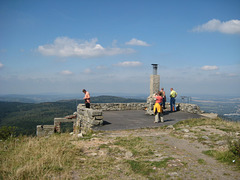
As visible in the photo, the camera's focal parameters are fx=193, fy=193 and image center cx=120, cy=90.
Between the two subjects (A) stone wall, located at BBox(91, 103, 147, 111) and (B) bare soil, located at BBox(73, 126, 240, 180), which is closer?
(B) bare soil, located at BBox(73, 126, 240, 180)

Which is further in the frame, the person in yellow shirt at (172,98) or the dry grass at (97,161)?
the person in yellow shirt at (172,98)

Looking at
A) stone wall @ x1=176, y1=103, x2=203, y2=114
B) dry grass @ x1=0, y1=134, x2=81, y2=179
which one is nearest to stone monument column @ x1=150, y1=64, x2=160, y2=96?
stone wall @ x1=176, y1=103, x2=203, y2=114

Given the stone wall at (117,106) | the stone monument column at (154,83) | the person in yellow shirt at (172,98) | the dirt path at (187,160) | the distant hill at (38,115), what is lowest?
the distant hill at (38,115)

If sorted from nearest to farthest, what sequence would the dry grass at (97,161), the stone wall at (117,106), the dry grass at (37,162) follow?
1. the dry grass at (37,162)
2. the dry grass at (97,161)
3. the stone wall at (117,106)

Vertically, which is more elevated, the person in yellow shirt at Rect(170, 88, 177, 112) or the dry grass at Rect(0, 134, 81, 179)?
the person in yellow shirt at Rect(170, 88, 177, 112)

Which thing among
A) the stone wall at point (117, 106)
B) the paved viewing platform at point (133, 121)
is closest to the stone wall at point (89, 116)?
the stone wall at point (117, 106)

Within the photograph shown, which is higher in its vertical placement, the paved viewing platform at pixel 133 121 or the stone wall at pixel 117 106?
the stone wall at pixel 117 106

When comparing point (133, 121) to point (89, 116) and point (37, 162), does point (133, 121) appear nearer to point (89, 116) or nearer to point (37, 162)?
point (89, 116)

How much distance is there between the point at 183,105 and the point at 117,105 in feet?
20.9

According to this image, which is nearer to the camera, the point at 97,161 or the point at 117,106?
the point at 97,161

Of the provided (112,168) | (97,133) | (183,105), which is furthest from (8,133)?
(183,105)

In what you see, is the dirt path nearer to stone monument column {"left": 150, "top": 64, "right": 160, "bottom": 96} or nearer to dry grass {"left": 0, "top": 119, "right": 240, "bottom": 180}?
dry grass {"left": 0, "top": 119, "right": 240, "bottom": 180}

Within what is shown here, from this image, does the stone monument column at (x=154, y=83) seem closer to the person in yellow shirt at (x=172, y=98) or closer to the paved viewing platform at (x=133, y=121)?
the person in yellow shirt at (x=172, y=98)

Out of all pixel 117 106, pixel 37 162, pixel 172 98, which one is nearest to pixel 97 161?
pixel 37 162
